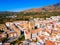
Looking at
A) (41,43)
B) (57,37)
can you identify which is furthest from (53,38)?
(41,43)

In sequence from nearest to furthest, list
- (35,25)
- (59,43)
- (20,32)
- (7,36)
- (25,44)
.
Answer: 1. (59,43)
2. (25,44)
3. (7,36)
4. (20,32)
5. (35,25)

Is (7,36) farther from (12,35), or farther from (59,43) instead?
(59,43)

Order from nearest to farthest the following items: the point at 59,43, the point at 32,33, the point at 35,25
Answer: the point at 59,43, the point at 32,33, the point at 35,25

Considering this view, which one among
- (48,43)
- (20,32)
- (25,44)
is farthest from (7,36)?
(48,43)

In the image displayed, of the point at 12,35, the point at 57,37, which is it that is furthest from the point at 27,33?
the point at 57,37

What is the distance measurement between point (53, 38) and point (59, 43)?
5.96ft

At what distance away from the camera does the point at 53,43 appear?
10461mm

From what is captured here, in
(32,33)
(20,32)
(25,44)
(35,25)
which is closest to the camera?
(25,44)

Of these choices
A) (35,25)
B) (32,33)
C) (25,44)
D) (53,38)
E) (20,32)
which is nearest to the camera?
(25,44)

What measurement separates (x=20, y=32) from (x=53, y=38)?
6035mm

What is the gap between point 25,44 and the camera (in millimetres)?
11008

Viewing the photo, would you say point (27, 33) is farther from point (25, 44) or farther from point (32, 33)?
point (25, 44)

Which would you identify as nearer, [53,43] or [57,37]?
[53,43]

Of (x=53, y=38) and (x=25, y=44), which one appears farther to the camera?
(x=53, y=38)
